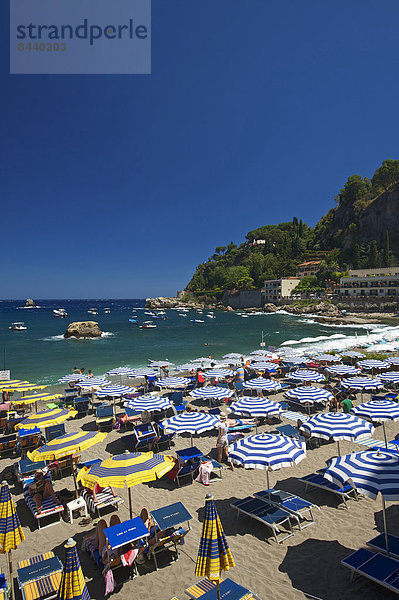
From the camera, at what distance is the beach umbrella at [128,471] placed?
586cm

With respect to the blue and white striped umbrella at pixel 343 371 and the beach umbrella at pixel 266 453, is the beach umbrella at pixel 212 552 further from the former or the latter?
the blue and white striped umbrella at pixel 343 371

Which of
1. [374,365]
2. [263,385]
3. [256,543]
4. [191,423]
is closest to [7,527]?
[256,543]

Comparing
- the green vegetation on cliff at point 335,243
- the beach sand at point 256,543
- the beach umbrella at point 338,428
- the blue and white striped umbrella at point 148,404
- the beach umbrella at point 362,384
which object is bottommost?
the beach sand at point 256,543

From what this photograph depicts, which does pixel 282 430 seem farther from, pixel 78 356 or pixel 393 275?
pixel 393 275

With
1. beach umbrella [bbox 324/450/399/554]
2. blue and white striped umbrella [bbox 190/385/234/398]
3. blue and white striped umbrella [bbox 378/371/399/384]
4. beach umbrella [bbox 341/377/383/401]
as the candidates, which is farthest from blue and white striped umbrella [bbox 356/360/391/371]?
beach umbrella [bbox 324/450/399/554]

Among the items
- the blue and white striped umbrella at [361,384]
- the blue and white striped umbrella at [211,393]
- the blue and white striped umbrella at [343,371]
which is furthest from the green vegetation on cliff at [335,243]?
the blue and white striped umbrella at [211,393]

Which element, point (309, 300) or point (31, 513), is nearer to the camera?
point (31, 513)

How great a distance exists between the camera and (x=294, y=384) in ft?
60.5

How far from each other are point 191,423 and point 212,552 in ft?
17.1

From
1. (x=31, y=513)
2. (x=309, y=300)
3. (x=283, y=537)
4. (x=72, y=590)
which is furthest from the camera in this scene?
(x=309, y=300)

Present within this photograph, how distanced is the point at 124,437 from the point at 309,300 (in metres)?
93.9

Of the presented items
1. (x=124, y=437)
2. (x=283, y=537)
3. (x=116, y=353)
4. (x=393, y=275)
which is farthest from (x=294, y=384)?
(x=393, y=275)

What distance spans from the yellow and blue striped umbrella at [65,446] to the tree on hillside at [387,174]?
402 ft

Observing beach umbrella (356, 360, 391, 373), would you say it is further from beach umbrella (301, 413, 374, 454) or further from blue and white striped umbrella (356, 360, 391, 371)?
beach umbrella (301, 413, 374, 454)
